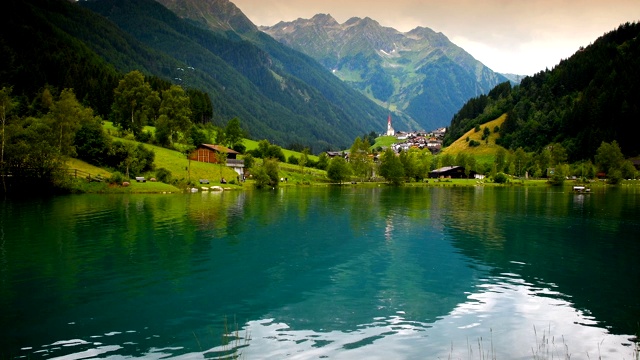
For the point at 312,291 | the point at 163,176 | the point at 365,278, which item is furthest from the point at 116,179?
the point at 312,291

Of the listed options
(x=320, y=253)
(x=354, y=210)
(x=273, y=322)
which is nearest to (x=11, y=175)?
(x=354, y=210)

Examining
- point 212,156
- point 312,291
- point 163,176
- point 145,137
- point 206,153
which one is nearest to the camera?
point 312,291

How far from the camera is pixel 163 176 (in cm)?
11331

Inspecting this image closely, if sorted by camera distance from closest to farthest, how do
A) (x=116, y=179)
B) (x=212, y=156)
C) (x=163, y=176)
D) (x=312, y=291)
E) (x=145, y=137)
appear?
(x=312, y=291), (x=116, y=179), (x=163, y=176), (x=145, y=137), (x=212, y=156)

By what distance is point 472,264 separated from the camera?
1323 inches

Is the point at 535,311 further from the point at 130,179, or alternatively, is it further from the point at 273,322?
the point at 130,179

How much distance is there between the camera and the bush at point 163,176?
370 feet

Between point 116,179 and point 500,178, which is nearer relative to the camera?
point 116,179

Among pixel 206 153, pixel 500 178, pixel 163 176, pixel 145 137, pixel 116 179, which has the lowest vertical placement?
pixel 116 179

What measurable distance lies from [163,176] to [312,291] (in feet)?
315

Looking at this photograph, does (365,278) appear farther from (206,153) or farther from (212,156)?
(206,153)

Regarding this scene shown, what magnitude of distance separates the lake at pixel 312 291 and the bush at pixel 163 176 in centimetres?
6233

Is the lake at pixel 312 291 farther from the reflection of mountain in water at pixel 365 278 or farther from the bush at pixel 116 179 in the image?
the bush at pixel 116 179

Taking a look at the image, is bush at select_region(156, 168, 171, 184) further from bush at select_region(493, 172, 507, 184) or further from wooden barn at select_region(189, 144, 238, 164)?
bush at select_region(493, 172, 507, 184)
